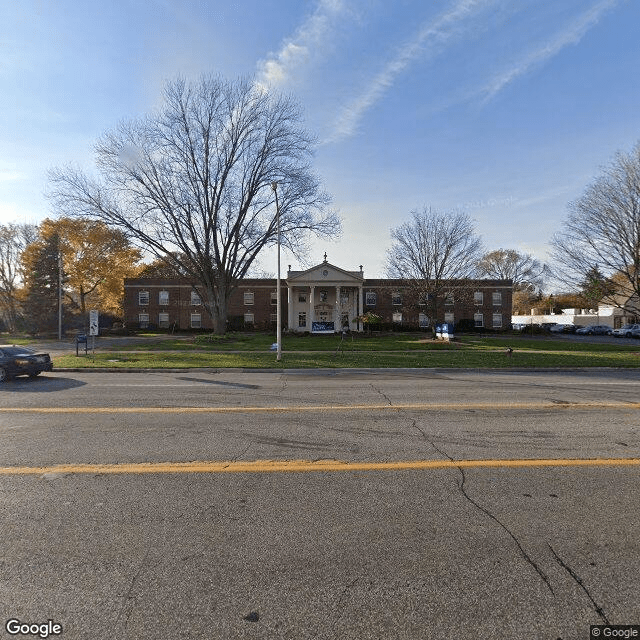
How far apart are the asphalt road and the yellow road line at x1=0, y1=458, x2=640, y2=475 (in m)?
0.03

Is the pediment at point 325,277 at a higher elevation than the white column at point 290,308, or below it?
higher

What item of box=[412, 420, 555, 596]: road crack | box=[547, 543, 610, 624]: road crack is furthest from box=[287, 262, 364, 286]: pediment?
box=[547, 543, 610, 624]: road crack

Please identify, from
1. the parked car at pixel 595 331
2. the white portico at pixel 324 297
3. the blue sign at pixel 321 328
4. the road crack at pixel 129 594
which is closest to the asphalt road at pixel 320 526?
the road crack at pixel 129 594

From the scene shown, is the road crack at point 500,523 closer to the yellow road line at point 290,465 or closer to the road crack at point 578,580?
the road crack at point 578,580

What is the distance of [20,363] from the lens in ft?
41.5

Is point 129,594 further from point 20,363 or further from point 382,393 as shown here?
point 20,363

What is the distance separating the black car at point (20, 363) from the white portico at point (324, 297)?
114 ft

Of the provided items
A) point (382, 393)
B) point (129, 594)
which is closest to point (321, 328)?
point (382, 393)

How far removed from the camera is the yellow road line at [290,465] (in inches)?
181

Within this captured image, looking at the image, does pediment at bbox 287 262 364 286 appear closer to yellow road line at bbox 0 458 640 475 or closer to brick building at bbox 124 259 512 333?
brick building at bbox 124 259 512 333

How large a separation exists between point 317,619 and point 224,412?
5731 mm

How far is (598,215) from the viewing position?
2250 cm

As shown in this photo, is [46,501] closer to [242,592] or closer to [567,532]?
[242,592]

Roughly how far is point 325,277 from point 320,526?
45648mm
